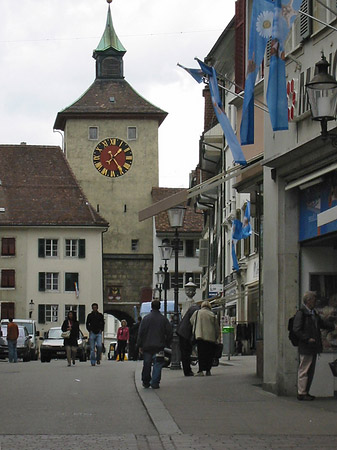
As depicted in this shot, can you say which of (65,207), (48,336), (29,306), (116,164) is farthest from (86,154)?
(48,336)

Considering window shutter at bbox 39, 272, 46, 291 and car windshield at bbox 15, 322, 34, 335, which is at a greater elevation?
window shutter at bbox 39, 272, 46, 291

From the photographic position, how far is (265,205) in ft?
66.1

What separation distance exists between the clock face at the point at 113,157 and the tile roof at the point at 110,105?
2284mm

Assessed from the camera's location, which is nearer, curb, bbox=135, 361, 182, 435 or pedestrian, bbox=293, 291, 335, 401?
curb, bbox=135, 361, 182, 435

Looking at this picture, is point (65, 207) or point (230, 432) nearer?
point (230, 432)

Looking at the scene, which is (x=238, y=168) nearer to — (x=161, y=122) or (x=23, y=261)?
(x=23, y=261)

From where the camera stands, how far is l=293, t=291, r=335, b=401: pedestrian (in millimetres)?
17641

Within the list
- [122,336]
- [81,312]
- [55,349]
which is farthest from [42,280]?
[122,336]

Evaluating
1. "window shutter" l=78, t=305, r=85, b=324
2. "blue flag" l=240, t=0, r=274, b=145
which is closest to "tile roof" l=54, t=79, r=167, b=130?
"window shutter" l=78, t=305, r=85, b=324

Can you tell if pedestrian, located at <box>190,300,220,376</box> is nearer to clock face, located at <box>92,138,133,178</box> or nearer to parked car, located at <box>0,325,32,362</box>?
parked car, located at <box>0,325,32,362</box>

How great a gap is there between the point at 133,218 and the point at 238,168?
257 ft

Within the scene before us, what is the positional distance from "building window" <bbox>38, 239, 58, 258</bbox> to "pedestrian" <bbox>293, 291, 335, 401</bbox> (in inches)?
2796

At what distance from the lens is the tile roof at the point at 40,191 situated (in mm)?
89100

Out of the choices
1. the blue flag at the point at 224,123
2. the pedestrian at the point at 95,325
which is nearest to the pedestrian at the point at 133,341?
the pedestrian at the point at 95,325
